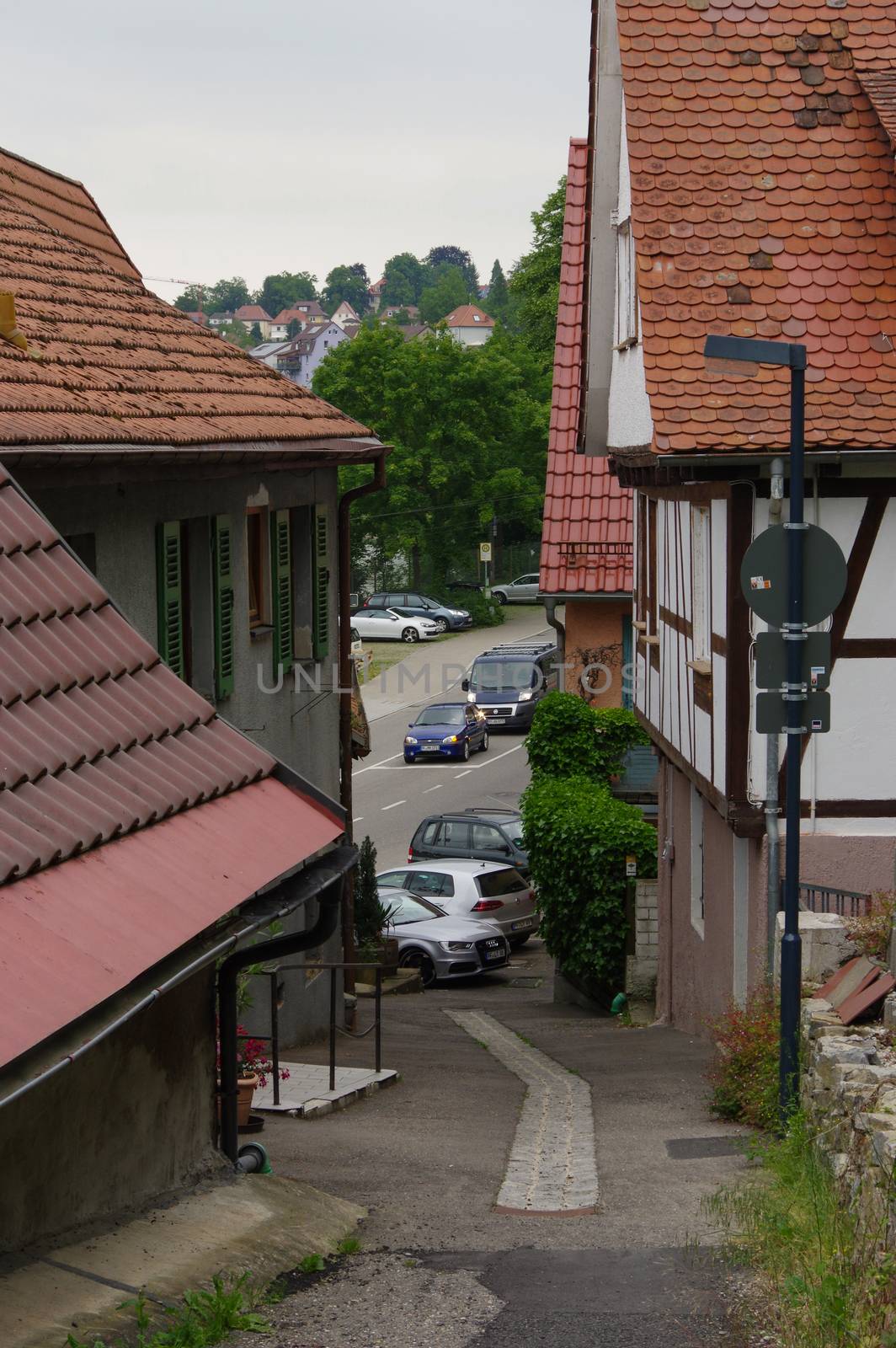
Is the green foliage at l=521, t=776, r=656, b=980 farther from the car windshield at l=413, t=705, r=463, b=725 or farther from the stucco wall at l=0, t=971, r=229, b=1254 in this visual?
the car windshield at l=413, t=705, r=463, b=725

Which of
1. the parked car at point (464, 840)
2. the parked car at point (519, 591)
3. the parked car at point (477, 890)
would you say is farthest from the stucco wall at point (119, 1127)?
the parked car at point (519, 591)

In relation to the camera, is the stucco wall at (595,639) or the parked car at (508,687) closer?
the stucco wall at (595,639)

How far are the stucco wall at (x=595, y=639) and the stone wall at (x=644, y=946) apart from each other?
5.27m

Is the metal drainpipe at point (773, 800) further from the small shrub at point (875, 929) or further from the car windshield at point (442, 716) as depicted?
the car windshield at point (442, 716)

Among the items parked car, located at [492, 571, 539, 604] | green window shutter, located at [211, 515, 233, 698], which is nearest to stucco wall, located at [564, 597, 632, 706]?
green window shutter, located at [211, 515, 233, 698]

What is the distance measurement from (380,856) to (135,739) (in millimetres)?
25986

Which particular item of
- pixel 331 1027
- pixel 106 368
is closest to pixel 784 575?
pixel 106 368

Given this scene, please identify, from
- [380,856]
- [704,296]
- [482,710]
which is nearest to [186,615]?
[704,296]

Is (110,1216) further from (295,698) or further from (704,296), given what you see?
(295,698)

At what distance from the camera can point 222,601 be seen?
15.5 meters

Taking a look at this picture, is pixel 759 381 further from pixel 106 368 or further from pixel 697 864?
pixel 697 864

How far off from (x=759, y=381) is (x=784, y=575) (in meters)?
3.71

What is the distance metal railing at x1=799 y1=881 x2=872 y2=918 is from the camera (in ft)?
40.1

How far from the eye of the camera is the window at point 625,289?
54.5ft
